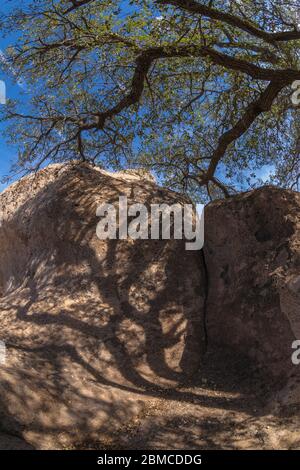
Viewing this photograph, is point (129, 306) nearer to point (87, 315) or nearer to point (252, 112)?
point (87, 315)

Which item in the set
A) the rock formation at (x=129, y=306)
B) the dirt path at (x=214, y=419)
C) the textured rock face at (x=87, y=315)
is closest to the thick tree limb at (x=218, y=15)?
the rock formation at (x=129, y=306)

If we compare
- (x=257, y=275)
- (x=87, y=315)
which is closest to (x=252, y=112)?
(x=257, y=275)

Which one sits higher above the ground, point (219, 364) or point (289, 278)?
point (289, 278)

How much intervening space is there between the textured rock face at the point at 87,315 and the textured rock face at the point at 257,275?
1.36 ft

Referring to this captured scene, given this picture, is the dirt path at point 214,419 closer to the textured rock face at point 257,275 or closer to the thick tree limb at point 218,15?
the textured rock face at point 257,275

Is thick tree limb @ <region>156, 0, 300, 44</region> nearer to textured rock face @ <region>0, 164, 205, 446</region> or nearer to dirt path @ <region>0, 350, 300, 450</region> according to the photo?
textured rock face @ <region>0, 164, 205, 446</region>

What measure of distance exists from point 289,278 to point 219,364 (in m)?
1.65

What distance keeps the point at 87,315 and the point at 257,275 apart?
2.66 meters

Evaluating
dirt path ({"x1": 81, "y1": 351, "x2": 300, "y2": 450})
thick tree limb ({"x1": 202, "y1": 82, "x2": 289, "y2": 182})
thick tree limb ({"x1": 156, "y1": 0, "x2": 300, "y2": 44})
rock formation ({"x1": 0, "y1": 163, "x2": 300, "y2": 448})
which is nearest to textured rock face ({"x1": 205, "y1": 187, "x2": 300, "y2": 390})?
rock formation ({"x1": 0, "y1": 163, "x2": 300, "y2": 448})

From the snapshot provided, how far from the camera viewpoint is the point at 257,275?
764 centimetres

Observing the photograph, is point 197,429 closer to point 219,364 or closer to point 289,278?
point 219,364

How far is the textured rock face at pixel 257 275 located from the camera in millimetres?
6906

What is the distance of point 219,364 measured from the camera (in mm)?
7531
